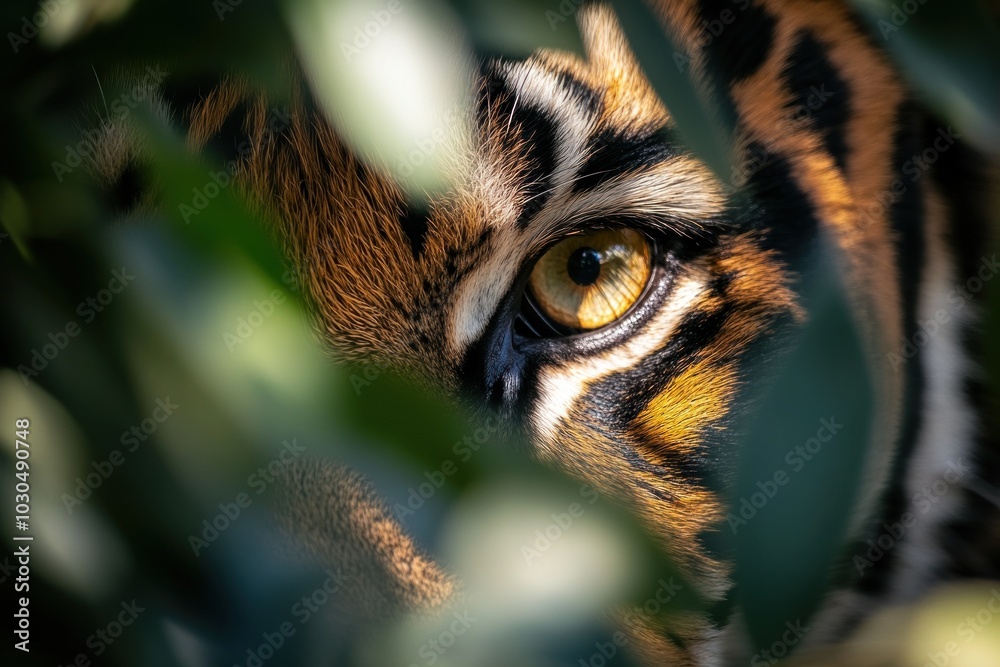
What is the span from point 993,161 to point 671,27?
1.56 ft

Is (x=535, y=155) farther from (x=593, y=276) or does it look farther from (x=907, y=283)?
(x=907, y=283)

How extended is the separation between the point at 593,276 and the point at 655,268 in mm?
77

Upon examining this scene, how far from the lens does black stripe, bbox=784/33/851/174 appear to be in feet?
3.53

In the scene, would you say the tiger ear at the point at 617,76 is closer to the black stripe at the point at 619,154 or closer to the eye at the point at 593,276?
the black stripe at the point at 619,154

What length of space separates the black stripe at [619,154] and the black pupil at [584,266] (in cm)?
11

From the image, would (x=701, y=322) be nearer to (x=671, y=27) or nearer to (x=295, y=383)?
(x=671, y=27)

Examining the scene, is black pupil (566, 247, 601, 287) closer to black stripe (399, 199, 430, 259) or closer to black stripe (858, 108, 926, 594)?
black stripe (399, 199, 430, 259)

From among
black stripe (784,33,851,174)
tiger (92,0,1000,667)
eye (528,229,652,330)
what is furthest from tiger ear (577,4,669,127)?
black stripe (784,33,851,174)

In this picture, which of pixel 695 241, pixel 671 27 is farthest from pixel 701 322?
pixel 671 27

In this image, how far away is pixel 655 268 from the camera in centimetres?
104

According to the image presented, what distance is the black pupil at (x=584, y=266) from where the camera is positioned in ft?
3.37

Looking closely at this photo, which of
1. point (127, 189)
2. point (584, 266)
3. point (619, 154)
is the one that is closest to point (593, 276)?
point (584, 266)

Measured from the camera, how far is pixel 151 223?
1.98 ft

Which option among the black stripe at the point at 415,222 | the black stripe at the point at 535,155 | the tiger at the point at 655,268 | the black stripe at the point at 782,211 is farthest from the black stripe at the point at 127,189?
the black stripe at the point at 782,211
